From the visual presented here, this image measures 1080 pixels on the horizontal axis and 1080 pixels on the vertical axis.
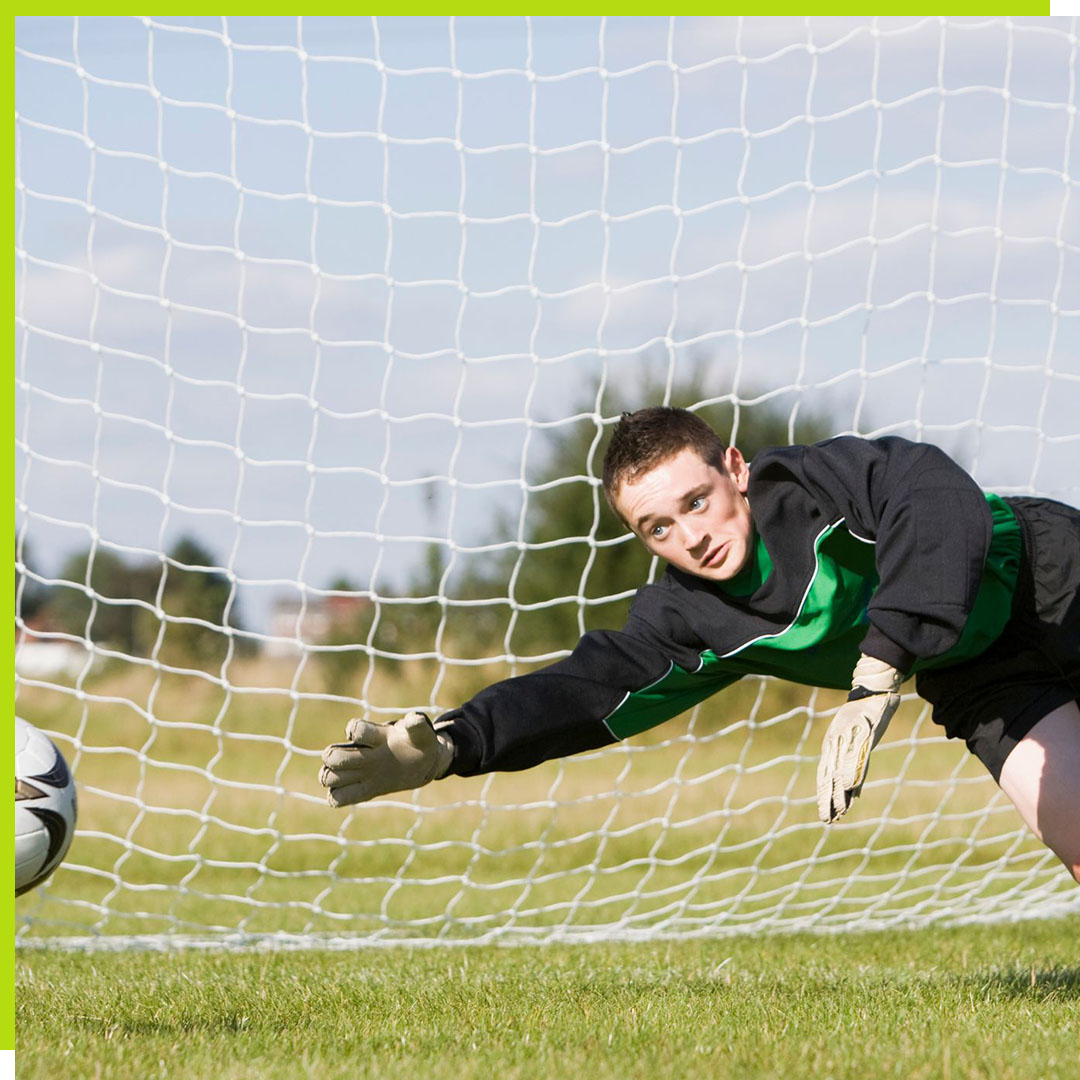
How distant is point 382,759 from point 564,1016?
0.70 metres

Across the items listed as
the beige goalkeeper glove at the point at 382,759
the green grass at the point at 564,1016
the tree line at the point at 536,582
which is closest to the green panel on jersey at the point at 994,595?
the green grass at the point at 564,1016

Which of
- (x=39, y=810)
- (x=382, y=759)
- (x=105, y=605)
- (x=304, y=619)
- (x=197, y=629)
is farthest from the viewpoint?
(x=105, y=605)

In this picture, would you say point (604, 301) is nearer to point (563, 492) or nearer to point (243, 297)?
point (243, 297)

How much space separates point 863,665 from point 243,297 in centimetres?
333

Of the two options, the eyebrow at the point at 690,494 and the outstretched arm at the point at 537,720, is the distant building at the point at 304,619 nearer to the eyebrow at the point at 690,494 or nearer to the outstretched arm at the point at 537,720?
the outstretched arm at the point at 537,720

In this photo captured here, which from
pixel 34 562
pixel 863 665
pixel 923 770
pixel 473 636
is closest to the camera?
pixel 863 665

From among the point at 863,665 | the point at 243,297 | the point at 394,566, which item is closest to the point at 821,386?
the point at 394,566

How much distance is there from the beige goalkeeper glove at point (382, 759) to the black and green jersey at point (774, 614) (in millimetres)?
108

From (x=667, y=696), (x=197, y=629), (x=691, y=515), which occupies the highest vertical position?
(x=691, y=515)

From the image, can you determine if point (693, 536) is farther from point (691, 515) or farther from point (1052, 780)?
point (1052, 780)

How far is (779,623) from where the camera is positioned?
3352 millimetres

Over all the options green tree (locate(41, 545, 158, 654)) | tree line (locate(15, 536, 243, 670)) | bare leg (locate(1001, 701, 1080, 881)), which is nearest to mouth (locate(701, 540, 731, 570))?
bare leg (locate(1001, 701, 1080, 881))

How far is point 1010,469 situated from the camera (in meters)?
5.94

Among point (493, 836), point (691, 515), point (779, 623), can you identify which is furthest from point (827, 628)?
point (493, 836)
